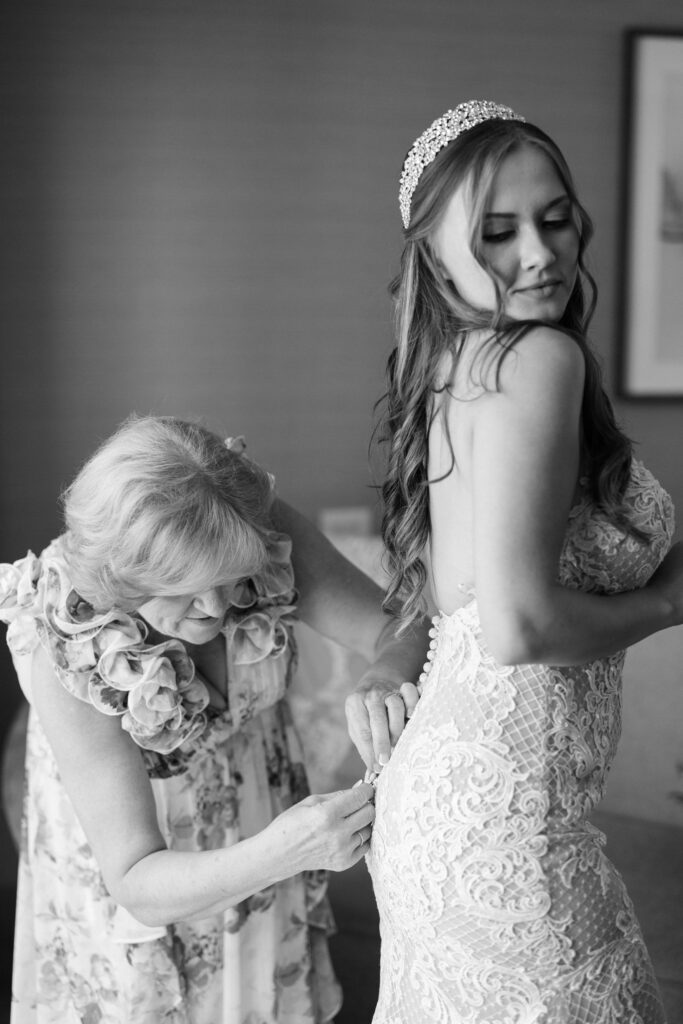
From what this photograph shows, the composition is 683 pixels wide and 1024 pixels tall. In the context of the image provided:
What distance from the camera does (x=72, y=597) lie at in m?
1.42

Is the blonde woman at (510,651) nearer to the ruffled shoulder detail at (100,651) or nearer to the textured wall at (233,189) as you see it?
the ruffled shoulder detail at (100,651)

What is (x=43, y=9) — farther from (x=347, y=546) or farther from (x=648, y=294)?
(x=648, y=294)

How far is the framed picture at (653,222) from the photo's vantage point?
318 centimetres

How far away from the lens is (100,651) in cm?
141

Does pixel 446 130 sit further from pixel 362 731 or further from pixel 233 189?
pixel 233 189

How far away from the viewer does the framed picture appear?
10.4 ft

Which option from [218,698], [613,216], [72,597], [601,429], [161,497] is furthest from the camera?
[613,216]

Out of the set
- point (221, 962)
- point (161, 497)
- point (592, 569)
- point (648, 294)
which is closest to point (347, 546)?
point (648, 294)

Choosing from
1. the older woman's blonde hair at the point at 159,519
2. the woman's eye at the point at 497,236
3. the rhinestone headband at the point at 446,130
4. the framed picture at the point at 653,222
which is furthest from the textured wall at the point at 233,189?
the woman's eye at the point at 497,236

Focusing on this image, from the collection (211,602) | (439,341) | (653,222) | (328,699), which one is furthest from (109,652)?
(653,222)

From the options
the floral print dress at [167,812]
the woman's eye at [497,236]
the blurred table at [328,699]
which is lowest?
the blurred table at [328,699]

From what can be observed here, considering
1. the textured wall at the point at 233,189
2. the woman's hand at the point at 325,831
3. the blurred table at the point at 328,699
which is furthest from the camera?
the textured wall at the point at 233,189

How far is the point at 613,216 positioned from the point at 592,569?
7.90ft

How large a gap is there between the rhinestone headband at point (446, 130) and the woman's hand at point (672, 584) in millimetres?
488
